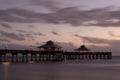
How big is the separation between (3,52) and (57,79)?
40646 millimetres

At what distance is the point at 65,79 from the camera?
34.6 metres

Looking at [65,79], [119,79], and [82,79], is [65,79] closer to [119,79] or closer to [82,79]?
[82,79]

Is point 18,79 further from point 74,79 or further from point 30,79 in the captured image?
point 74,79

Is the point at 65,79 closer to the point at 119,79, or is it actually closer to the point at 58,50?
the point at 119,79

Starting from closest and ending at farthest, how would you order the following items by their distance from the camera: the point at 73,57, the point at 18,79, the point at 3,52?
the point at 18,79 → the point at 3,52 → the point at 73,57

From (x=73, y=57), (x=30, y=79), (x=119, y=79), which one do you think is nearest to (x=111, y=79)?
(x=119, y=79)

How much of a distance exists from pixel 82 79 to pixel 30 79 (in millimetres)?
5881

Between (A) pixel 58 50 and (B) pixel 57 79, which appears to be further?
(A) pixel 58 50

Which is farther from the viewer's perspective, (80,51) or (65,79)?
(80,51)

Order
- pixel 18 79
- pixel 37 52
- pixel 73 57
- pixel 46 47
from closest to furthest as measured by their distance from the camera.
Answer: pixel 18 79, pixel 37 52, pixel 46 47, pixel 73 57

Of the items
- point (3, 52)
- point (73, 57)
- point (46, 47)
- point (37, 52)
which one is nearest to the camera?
point (3, 52)

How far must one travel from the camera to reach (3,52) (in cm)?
7312

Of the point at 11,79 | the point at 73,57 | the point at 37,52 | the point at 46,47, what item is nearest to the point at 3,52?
the point at 37,52

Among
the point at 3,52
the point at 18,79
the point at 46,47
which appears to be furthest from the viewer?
the point at 46,47
